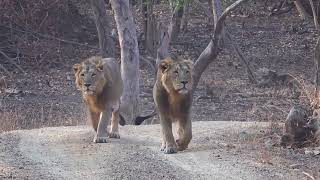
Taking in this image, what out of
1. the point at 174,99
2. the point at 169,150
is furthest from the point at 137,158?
the point at 174,99

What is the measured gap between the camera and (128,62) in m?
17.2

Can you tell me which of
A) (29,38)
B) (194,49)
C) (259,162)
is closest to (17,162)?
(259,162)

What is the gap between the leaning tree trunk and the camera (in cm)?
1708

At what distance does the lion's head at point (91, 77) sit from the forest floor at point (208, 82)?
0.79 meters

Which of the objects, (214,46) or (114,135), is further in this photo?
(214,46)

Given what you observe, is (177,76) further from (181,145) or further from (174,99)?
(181,145)

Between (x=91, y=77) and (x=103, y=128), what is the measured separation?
2.37ft

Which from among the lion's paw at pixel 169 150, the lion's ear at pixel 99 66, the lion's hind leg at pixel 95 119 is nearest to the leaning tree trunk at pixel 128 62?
the lion's hind leg at pixel 95 119

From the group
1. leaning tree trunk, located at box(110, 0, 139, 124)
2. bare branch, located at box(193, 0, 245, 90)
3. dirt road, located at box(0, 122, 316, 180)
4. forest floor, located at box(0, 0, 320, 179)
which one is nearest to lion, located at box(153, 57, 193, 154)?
dirt road, located at box(0, 122, 316, 180)

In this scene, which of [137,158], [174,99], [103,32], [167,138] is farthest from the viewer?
[103,32]

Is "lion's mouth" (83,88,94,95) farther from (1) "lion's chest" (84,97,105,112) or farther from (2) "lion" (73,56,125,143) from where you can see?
(1) "lion's chest" (84,97,105,112)

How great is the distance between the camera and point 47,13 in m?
26.2

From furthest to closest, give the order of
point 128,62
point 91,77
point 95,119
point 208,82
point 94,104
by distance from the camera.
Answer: point 208,82 → point 128,62 → point 95,119 → point 94,104 → point 91,77

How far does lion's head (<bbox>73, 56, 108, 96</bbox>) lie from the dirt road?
730mm
